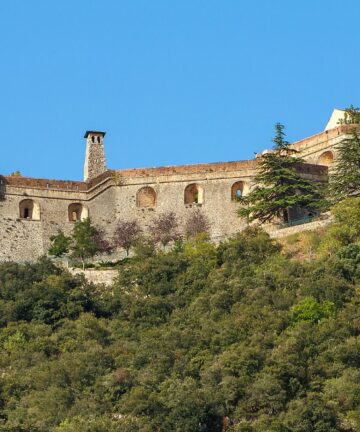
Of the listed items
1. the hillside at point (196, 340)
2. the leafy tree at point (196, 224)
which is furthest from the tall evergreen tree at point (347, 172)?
the leafy tree at point (196, 224)

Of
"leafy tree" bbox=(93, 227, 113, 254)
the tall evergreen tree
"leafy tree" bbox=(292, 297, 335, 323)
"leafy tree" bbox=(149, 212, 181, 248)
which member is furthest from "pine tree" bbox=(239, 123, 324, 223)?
"leafy tree" bbox=(292, 297, 335, 323)

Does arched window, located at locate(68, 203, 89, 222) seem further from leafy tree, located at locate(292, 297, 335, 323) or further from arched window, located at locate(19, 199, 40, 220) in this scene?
leafy tree, located at locate(292, 297, 335, 323)

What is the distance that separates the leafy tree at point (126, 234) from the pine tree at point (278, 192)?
5.12 m

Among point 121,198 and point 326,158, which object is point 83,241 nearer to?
point 121,198

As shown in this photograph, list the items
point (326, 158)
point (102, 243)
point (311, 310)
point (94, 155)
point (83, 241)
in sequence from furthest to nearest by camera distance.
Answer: point (94, 155) < point (326, 158) < point (102, 243) < point (83, 241) < point (311, 310)

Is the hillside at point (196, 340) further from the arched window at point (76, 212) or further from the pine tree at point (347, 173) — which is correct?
the arched window at point (76, 212)

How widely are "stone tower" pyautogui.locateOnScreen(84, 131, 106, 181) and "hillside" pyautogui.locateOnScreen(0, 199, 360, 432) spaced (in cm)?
1124

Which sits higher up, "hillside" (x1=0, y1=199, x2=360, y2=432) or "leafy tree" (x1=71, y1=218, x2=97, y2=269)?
"leafy tree" (x1=71, y1=218, x2=97, y2=269)

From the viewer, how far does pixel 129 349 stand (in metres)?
55.5

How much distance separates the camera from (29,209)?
70562 mm

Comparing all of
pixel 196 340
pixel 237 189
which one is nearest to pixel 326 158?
pixel 237 189

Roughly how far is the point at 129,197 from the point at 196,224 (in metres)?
4.04

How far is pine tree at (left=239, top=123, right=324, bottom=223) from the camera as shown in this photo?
213 feet

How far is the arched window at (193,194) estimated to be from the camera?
6944 cm
